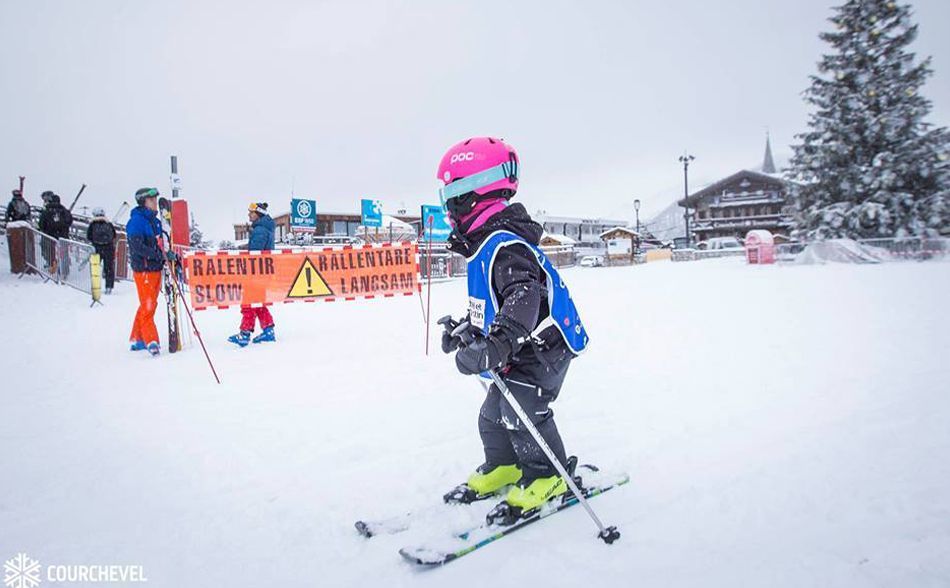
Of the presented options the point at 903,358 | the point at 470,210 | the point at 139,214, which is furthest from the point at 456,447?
the point at 139,214

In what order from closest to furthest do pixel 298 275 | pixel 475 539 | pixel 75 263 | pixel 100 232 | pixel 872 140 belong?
pixel 475 539
pixel 298 275
pixel 100 232
pixel 75 263
pixel 872 140

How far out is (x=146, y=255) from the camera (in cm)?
653

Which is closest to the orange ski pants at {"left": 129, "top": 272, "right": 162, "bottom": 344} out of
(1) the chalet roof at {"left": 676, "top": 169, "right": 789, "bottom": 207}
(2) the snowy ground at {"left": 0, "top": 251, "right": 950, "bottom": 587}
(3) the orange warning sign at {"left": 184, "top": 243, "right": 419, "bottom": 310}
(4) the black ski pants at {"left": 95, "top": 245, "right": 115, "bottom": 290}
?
(2) the snowy ground at {"left": 0, "top": 251, "right": 950, "bottom": 587}

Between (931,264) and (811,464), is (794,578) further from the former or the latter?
(931,264)

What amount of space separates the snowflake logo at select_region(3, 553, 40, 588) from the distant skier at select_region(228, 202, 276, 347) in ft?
17.3

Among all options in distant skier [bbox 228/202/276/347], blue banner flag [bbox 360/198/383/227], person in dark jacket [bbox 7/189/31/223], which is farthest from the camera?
blue banner flag [bbox 360/198/383/227]

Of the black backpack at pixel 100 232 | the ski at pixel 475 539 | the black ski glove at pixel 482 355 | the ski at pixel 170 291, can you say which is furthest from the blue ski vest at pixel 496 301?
the black backpack at pixel 100 232

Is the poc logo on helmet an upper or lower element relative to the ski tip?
upper

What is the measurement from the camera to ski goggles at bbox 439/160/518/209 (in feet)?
8.48

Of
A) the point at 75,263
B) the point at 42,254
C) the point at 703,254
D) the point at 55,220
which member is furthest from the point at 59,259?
the point at 703,254

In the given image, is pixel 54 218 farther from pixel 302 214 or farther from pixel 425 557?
pixel 302 214

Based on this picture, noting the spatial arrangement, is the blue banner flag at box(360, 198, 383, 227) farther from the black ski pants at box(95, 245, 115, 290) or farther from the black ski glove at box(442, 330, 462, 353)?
the black ski glove at box(442, 330, 462, 353)

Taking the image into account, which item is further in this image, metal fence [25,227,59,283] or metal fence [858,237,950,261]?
metal fence [858,237,950,261]

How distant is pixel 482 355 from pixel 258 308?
6685 mm
